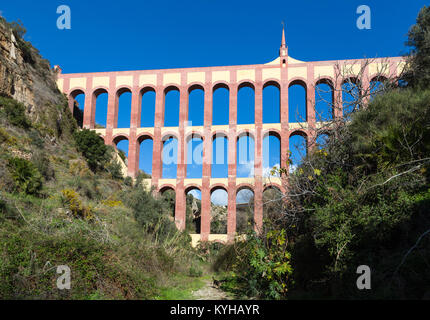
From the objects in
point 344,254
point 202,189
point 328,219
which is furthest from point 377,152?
point 202,189

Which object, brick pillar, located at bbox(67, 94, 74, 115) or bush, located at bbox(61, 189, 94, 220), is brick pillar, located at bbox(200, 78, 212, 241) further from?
bush, located at bbox(61, 189, 94, 220)

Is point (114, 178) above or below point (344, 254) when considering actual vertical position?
above

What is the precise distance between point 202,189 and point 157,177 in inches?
139

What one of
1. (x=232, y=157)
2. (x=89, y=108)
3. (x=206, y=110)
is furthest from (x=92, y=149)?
(x=232, y=157)

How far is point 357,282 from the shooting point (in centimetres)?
534

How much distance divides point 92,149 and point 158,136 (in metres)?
5.30

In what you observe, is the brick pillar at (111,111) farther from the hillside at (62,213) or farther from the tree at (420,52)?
the tree at (420,52)

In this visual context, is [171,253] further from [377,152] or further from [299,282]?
[377,152]

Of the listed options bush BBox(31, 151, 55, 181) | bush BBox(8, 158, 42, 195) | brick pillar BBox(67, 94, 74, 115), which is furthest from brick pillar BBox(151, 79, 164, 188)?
bush BBox(8, 158, 42, 195)

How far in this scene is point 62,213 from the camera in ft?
33.5

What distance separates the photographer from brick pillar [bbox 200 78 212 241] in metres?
23.4

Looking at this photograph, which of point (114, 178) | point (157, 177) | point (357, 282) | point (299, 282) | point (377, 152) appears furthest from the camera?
point (157, 177)

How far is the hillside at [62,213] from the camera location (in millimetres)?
5922

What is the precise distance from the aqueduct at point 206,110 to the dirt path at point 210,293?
13556mm
